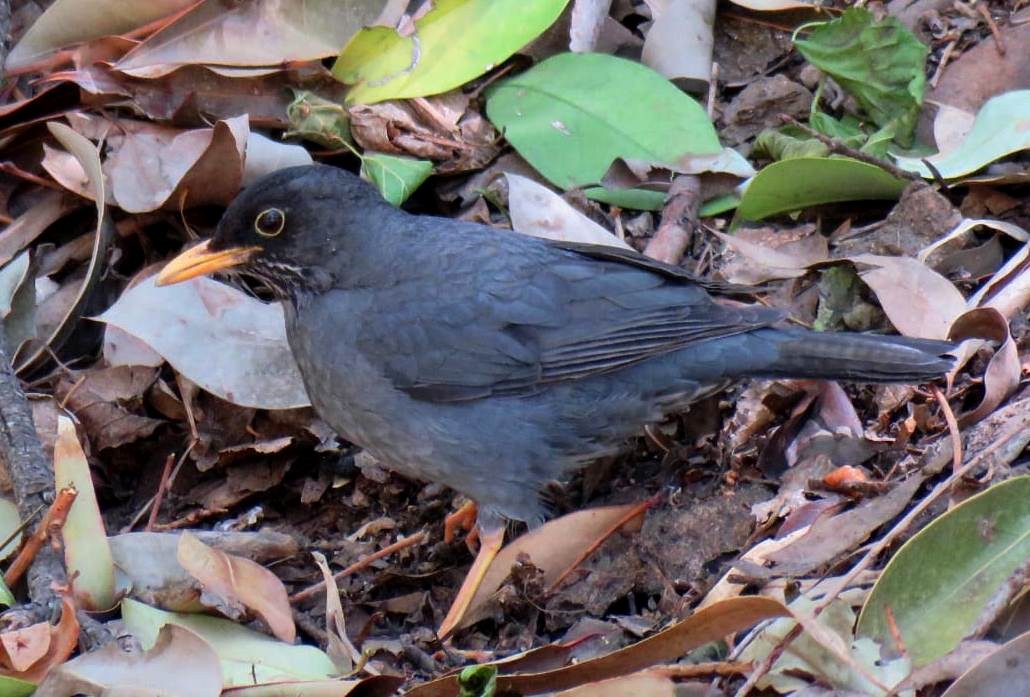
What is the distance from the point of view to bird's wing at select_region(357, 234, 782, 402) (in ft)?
17.0

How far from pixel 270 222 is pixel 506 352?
1.01m

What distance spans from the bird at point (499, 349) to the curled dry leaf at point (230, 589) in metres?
0.75

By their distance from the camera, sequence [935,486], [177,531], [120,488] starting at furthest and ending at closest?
[120,488]
[177,531]
[935,486]

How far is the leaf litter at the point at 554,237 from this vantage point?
423 cm

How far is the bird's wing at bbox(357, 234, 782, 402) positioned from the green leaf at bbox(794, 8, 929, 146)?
134 centimetres

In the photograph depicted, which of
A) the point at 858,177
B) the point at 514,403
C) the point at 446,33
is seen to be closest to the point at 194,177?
the point at 446,33

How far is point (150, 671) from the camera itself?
4.07 m

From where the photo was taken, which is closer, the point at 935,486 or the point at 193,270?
the point at 935,486

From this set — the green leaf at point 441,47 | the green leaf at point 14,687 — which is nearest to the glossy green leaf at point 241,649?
the green leaf at point 14,687

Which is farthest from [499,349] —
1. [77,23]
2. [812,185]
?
[77,23]

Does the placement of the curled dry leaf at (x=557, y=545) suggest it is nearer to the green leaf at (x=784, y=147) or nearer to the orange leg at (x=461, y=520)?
the orange leg at (x=461, y=520)

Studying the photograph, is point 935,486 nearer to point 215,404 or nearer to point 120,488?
point 215,404

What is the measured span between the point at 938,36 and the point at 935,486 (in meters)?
2.51

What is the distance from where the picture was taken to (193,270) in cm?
521
